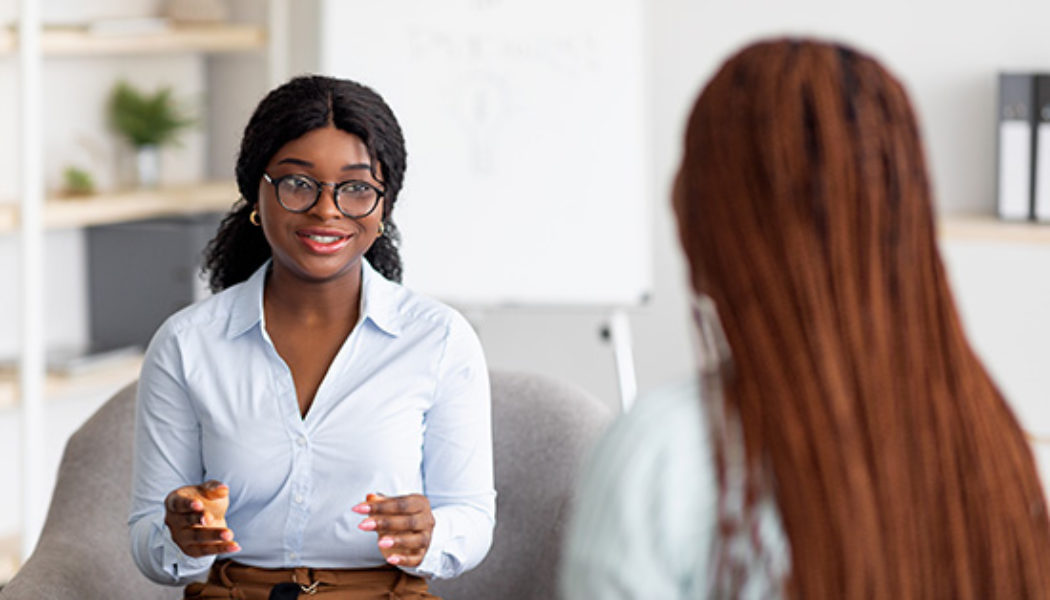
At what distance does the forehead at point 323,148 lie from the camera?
1.64 meters

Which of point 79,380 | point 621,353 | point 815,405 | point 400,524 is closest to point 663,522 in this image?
point 815,405

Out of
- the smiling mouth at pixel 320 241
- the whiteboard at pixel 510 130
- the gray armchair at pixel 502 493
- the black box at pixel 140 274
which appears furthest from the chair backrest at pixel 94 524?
the black box at pixel 140 274

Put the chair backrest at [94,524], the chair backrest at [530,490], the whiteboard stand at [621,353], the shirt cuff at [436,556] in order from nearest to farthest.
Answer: the shirt cuff at [436,556]
the chair backrest at [94,524]
the chair backrest at [530,490]
the whiteboard stand at [621,353]

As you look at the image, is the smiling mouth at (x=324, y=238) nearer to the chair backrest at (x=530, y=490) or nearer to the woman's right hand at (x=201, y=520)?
the woman's right hand at (x=201, y=520)

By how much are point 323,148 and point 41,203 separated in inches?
72.8

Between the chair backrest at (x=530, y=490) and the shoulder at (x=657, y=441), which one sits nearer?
the shoulder at (x=657, y=441)

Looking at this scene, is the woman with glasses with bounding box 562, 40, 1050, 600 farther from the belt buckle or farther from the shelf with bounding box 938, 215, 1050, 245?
the shelf with bounding box 938, 215, 1050, 245

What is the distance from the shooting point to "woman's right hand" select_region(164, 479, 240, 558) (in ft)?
5.01

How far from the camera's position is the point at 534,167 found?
135 inches

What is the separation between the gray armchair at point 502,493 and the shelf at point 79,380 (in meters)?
1.26

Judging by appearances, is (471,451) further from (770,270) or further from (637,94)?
(637,94)

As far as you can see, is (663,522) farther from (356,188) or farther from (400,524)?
(356,188)

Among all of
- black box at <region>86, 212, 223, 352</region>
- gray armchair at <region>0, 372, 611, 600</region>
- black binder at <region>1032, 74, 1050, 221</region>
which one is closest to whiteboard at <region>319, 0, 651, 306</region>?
black box at <region>86, 212, 223, 352</region>

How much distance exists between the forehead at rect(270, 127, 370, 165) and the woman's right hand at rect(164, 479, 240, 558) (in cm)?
39
